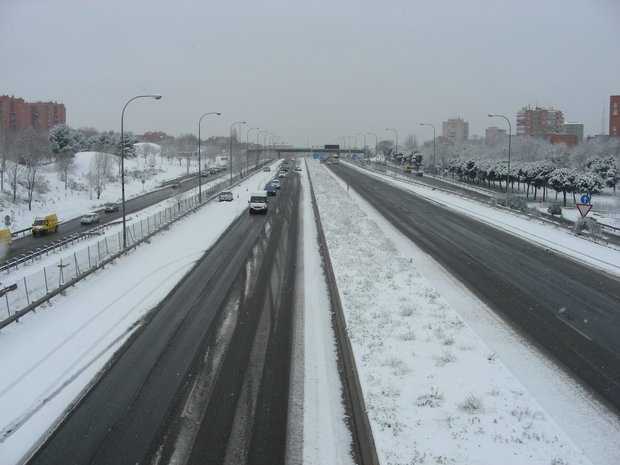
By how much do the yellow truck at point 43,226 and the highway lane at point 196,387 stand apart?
24591 mm

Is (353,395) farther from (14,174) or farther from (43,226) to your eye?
(14,174)

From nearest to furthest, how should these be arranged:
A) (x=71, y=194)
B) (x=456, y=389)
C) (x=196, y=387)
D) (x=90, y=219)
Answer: (x=456, y=389)
(x=196, y=387)
(x=90, y=219)
(x=71, y=194)

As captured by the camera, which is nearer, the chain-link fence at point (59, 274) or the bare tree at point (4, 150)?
the chain-link fence at point (59, 274)

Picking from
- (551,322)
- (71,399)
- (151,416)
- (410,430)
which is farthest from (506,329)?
(71,399)

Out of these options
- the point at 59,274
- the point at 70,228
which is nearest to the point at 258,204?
the point at 70,228

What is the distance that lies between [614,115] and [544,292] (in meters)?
161

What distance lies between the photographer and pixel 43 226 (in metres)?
42.4

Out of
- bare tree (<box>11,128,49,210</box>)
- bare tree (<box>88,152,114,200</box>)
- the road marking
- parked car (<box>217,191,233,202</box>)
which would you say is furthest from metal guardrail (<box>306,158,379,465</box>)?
bare tree (<box>88,152,114,200</box>)

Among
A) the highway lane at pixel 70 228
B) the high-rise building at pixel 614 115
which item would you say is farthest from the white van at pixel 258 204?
the high-rise building at pixel 614 115

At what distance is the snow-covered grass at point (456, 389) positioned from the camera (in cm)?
991

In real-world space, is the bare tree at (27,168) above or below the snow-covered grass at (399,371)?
above

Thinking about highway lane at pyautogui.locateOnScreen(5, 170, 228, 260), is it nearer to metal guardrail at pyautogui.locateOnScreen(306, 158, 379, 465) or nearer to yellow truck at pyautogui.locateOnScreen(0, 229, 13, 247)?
yellow truck at pyautogui.locateOnScreen(0, 229, 13, 247)

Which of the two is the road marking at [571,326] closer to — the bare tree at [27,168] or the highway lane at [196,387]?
the highway lane at [196,387]

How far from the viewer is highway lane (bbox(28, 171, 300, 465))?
33.3ft
